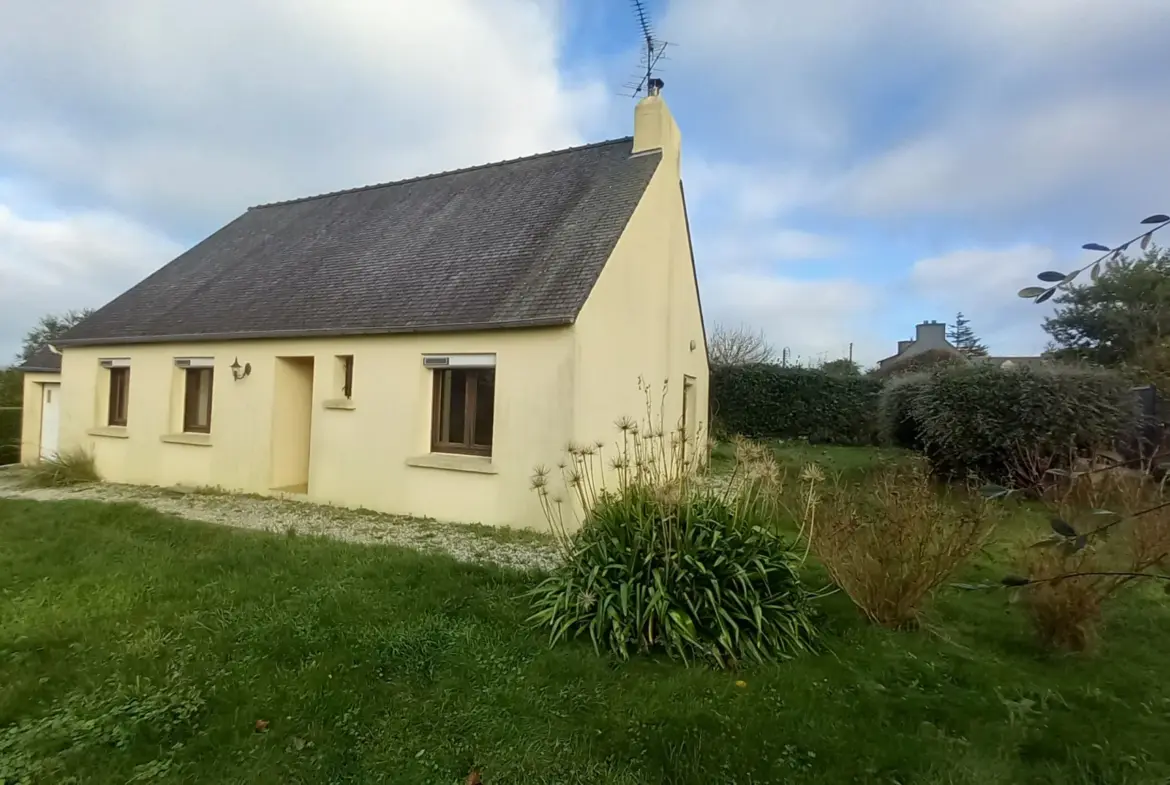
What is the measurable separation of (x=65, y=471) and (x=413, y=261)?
9.60 metres

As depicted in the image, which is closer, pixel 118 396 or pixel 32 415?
pixel 118 396

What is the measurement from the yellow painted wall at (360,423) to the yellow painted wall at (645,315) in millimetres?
765

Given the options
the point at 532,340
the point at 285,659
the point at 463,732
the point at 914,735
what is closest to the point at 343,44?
the point at 532,340

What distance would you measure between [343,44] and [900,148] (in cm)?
1115

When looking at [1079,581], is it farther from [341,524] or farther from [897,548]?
[341,524]

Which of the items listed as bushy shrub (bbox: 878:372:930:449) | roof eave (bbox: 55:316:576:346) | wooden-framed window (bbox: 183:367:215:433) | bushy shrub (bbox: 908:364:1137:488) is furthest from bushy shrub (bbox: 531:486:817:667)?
wooden-framed window (bbox: 183:367:215:433)

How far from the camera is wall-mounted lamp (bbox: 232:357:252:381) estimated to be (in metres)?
11.9

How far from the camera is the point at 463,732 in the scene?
11.6ft

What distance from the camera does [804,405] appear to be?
20.0m

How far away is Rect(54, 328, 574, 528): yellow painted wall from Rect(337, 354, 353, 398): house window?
0.60 ft

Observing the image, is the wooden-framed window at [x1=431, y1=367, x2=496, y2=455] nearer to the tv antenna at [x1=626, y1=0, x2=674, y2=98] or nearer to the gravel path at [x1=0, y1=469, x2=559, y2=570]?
the gravel path at [x1=0, y1=469, x2=559, y2=570]

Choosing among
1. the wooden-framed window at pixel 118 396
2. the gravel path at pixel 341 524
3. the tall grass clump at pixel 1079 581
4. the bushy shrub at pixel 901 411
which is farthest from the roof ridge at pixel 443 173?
the tall grass clump at pixel 1079 581

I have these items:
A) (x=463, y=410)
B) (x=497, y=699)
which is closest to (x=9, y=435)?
(x=463, y=410)

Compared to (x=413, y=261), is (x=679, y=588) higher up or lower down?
lower down
